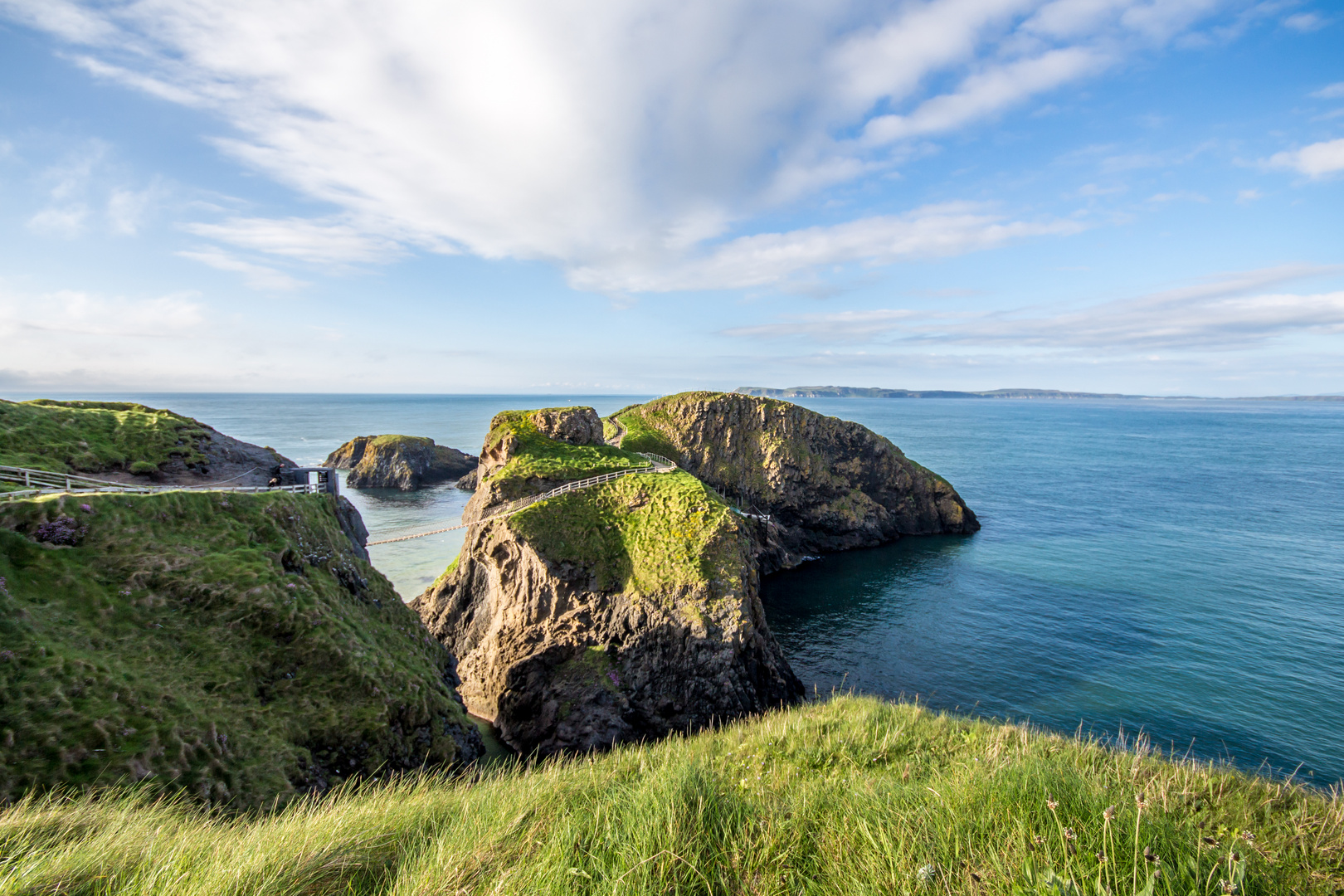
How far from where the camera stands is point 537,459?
3747 cm

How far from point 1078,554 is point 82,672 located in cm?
6889

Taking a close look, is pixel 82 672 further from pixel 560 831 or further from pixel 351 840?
pixel 560 831

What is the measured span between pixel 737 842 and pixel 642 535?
87.7 feet

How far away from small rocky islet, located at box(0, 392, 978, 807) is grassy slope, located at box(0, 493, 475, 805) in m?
0.05

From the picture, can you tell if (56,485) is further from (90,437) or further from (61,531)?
(61,531)

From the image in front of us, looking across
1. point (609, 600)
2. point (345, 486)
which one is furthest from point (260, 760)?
point (345, 486)

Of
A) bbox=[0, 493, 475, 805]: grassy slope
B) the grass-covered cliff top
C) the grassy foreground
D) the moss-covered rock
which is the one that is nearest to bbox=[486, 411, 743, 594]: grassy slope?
bbox=[0, 493, 475, 805]: grassy slope

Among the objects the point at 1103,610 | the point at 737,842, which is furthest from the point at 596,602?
the point at 1103,610

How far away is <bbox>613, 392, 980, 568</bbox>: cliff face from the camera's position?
2389 inches

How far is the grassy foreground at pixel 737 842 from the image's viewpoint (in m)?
4.81

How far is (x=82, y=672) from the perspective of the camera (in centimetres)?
1224

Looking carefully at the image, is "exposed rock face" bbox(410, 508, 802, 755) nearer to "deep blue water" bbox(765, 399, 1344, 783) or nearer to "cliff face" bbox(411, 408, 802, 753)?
"cliff face" bbox(411, 408, 802, 753)

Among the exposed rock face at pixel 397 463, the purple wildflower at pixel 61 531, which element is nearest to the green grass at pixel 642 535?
the purple wildflower at pixel 61 531

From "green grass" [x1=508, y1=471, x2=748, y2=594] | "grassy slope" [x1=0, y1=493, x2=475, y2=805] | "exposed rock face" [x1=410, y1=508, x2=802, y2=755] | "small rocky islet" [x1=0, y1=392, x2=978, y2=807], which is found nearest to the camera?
"grassy slope" [x1=0, y1=493, x2=475, y2=805]
